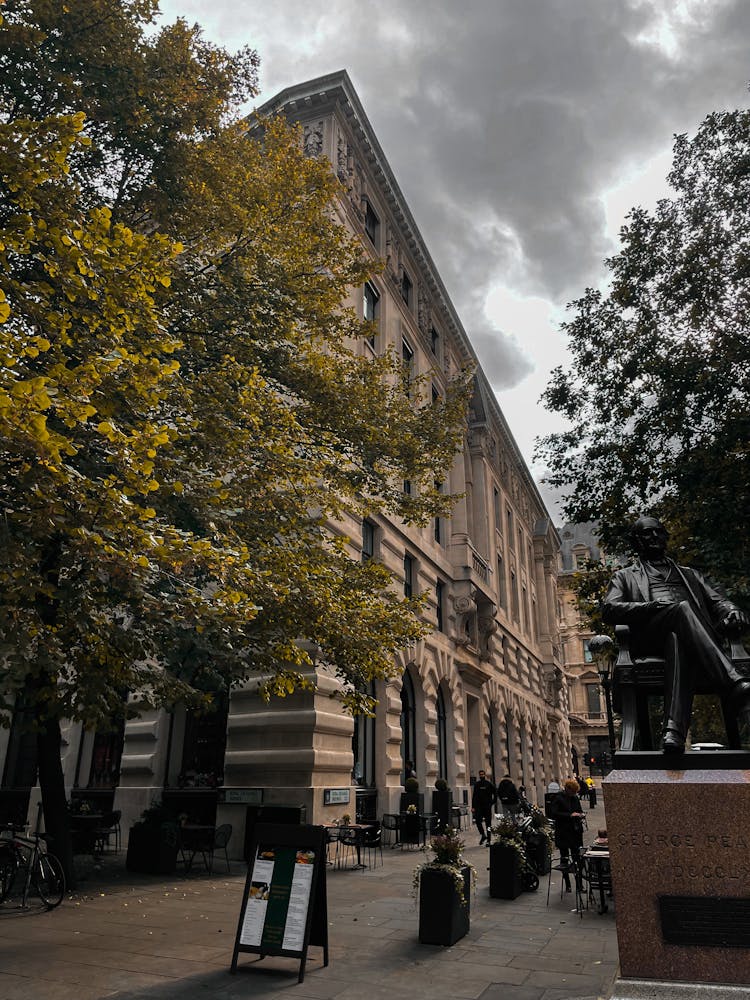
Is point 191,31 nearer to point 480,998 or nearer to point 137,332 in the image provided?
point 137,332

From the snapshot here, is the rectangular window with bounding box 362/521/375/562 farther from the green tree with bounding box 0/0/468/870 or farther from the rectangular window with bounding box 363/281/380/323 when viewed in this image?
the rectangular window with bounding box 363/281/380/323

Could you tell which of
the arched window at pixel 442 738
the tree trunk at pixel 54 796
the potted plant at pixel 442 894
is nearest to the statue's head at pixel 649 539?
the potted plant at pixel 442 894

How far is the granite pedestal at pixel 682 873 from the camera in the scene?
4789 millimetres

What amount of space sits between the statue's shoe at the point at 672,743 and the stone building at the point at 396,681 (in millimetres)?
10091

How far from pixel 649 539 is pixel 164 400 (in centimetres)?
734

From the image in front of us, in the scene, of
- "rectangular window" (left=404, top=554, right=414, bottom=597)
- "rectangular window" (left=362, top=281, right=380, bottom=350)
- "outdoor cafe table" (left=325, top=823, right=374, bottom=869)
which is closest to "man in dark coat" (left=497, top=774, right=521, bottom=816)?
"outdoor cafe table" (left=325, top=823, right=374, bottom=869)

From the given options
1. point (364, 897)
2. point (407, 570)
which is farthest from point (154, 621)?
point (407, 570)

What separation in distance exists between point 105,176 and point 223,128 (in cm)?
239

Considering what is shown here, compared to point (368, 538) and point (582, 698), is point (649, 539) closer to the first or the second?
point (368, 538)

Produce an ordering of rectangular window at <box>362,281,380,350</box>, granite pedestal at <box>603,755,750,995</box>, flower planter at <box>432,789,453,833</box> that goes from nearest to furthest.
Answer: granite pedestal at <box>603,755,750,995</box>, flower planter at <box>432,789,453,833</box>, rectangular window at <box>362,281,380,350</box>

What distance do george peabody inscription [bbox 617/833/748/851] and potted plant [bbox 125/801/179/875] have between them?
10.4 meters

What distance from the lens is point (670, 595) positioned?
652cm

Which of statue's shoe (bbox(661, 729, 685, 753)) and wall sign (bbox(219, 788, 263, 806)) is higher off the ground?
statue's shoe (bbox(661, 729, 685, 753))

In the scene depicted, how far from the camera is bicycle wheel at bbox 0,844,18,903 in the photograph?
982cm
